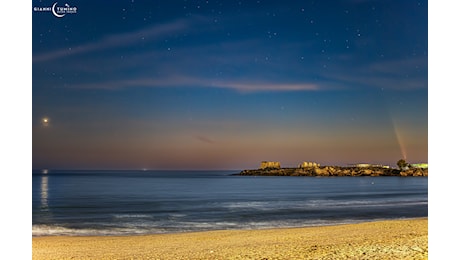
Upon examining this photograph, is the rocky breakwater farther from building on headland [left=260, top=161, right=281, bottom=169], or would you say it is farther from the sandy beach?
the sandy beach

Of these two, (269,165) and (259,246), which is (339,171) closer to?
(269,165)

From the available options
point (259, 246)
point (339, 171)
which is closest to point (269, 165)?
point (339, 171)

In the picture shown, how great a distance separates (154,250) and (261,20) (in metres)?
7.32

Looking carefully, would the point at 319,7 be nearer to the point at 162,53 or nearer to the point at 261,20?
the point at 261,20

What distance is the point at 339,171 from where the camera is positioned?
167 ft

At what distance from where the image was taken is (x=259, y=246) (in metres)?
6.58

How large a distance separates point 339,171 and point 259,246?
45687 mm

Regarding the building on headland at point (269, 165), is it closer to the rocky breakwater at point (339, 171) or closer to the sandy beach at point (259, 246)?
the rocky breakwater at point (339, 171)

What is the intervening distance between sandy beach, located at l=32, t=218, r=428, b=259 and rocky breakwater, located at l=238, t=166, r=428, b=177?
125 feet

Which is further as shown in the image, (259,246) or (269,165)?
(269,165)
